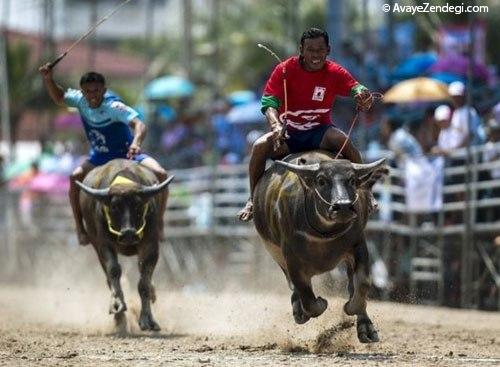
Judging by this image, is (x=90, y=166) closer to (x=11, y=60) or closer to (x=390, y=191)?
(x=390, y=191)

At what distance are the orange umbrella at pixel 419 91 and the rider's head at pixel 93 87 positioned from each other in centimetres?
540

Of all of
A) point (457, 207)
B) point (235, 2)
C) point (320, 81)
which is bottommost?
point (457, 207)

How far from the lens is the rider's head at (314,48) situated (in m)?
11.1

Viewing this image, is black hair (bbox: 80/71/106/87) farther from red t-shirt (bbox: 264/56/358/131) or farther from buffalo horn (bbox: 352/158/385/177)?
buffalo horn (bbox: 352/158/385/177)

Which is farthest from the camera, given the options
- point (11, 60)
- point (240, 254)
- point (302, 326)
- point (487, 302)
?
point (11, 60)

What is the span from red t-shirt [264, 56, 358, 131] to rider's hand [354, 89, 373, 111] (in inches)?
8.3

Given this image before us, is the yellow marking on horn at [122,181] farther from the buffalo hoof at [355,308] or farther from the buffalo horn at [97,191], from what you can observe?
the buffalo hoof at [355,308]

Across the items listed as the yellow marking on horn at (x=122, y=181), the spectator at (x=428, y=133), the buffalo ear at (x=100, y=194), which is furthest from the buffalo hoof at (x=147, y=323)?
the spectator at (x=428, y=133)

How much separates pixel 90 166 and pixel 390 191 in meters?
4.81

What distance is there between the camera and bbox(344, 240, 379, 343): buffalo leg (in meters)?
10.6

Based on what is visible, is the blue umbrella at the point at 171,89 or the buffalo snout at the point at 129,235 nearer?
the buffalo snout at the point at 129,235

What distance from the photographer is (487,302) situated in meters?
16.3

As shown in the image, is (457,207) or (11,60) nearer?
(457,207)

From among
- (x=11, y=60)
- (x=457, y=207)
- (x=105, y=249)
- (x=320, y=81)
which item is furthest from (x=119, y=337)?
(x=11, y=60)
